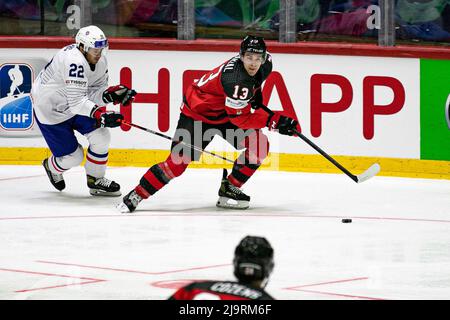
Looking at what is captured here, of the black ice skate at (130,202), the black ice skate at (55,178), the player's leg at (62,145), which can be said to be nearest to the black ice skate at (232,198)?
the black ice skate at (130,202)

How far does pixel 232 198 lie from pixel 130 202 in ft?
2.31

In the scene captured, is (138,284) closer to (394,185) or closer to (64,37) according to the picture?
(394,185)

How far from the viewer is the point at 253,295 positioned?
10.0 ft

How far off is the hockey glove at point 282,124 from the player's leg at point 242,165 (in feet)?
0.78

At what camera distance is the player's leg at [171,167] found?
743 cm

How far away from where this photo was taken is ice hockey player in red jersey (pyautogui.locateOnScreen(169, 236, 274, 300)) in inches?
121

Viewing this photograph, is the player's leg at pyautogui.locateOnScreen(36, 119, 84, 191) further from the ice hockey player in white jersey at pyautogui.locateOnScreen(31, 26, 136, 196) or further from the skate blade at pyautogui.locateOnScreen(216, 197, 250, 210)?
the skate blade at pyautogui.locateOnScreen(216, 197, 250, 210)

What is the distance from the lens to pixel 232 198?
780 centimetres

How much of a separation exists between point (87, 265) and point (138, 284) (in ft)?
1.82

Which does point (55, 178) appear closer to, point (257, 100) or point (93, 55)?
point (93, 55)

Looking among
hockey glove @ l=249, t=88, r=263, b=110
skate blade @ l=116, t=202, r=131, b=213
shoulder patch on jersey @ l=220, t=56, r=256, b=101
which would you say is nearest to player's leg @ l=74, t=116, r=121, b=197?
skate blade @ l=116, t=202, r=131, b=213

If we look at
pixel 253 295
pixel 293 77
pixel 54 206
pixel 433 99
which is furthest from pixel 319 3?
pixel 253 295

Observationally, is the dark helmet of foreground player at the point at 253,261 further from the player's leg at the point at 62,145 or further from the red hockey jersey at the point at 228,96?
the player's leg at the point at 62,145

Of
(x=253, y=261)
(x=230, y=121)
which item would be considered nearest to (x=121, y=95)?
(x=230, y=121)
